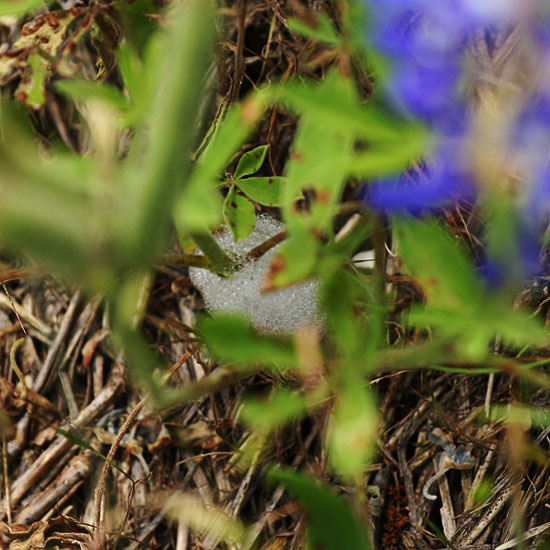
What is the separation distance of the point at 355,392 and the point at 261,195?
361 mm

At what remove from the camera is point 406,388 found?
3.13 ft

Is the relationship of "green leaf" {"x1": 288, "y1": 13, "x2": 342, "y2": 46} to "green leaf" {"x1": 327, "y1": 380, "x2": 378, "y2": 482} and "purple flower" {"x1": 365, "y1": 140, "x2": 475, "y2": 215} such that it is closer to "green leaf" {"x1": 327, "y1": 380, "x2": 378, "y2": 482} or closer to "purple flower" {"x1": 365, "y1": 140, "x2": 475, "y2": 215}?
"purple flower" {"x1": 365, "y1": 140, "x2": 475, "y2": 215}

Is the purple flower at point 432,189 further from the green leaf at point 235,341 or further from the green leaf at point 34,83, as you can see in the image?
the green leaf at point 34,83

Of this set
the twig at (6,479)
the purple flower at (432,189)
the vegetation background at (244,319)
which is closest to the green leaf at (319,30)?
the vegetation background at (244,319)

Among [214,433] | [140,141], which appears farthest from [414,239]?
[214,433]

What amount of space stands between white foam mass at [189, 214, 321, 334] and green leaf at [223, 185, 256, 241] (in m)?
0.11

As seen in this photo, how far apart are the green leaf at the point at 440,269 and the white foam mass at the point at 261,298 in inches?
15.3

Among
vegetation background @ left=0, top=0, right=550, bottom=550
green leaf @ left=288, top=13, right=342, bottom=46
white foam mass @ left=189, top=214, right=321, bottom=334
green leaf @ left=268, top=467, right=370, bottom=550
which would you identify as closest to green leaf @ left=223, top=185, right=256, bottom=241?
vegetation background @ left=0, top=0, right=550, bottom=550

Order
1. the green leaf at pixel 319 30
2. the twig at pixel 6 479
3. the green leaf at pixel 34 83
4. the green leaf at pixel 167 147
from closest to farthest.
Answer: the green leaf at pixel 167 147 < the green leaf at pixel 319 30 < the green leaf at pixel 34 83 < the twig at pixel 6 479

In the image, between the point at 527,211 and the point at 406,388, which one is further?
the point at 406,388

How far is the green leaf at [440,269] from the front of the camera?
52cm

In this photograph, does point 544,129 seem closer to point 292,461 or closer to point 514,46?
point 514,46

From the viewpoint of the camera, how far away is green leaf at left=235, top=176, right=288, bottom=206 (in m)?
0.82

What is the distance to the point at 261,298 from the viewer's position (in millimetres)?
921
